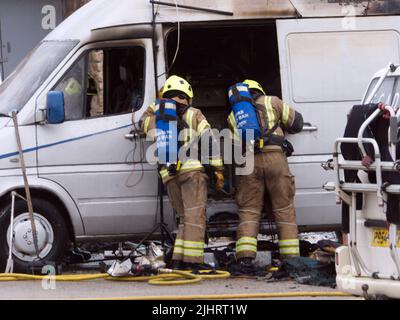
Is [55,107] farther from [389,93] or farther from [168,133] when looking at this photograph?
[389,93]

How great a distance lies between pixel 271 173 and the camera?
11.0m

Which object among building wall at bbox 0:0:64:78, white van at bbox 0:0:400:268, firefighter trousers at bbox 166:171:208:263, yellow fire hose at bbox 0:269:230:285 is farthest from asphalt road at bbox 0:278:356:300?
building wall at bbox 0:0:64:78

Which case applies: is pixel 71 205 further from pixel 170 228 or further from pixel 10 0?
pixel 10 0

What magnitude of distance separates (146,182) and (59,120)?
→ 1.03m

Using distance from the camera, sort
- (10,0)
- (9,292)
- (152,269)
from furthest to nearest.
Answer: (10,0), (152,269), (9,292)

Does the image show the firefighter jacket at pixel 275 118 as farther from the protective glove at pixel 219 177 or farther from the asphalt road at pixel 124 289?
the asphalt road at pixel 124 289

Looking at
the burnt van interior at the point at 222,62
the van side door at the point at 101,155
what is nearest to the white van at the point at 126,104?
the van side door at the point at 101,155

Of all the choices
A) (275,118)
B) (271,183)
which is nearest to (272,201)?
(271,183)

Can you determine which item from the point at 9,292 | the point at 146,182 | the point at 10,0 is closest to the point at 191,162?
the point at 146,182

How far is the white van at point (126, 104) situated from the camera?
1098cm

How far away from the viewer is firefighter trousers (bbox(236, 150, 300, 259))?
11000mm

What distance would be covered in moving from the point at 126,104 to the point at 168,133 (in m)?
0.86

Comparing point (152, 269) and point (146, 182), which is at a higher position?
point (146, 182)

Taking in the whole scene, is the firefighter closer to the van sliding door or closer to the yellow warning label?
the van sliding door
